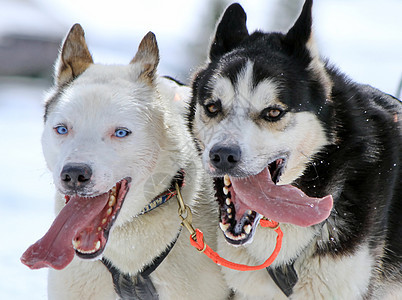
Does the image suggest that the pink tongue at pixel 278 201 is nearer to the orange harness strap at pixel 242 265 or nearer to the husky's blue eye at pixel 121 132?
the orange harness strap at pixel 242 265

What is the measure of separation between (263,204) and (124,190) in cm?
64

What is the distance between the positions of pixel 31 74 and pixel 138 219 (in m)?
11.2

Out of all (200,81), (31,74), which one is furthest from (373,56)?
(200,81)

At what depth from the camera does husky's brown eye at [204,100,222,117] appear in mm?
2438

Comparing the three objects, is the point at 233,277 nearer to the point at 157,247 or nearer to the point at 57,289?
the point at 157,247

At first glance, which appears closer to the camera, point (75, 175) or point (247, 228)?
point (75, 175)

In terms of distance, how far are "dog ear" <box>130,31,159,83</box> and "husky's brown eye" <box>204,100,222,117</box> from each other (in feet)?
1.33

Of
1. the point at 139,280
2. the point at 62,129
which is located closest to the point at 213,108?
the point at 62,129

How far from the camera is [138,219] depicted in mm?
2680

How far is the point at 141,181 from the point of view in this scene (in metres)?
2.55

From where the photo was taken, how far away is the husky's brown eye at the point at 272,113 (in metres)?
2.34

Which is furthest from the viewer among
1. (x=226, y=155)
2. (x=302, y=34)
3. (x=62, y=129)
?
(x=302, y=34)

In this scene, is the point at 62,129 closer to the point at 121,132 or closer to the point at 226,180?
the point at 121,132

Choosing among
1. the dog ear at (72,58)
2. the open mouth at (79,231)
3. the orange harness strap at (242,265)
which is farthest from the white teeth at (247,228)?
the dog ear at (72,58)
